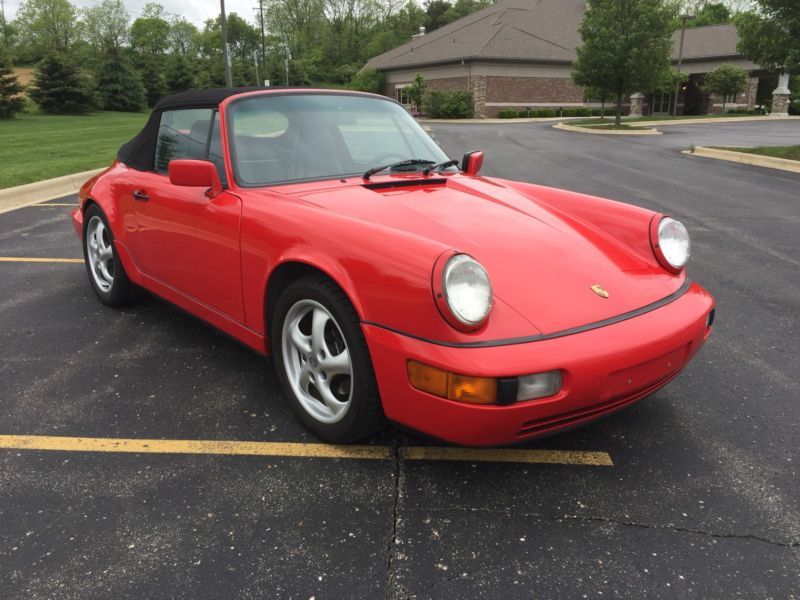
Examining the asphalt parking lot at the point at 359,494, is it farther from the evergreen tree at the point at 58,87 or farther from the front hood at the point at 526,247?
the evergreen tree at the point at 58,87

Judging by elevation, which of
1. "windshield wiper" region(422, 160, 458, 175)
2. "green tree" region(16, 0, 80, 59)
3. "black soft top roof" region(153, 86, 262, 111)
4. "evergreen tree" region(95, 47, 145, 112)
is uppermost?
"green tree" region(16, 0, 80, 59)

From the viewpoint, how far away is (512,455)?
2627 mm

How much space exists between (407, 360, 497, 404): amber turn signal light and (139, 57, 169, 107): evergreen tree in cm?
4464

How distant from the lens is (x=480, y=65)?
4094 centimetres

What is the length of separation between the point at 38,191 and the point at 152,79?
36.7m

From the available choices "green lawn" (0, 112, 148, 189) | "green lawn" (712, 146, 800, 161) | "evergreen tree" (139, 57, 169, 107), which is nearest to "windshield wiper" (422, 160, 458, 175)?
"green lawn" (0, 112, 148, 189)

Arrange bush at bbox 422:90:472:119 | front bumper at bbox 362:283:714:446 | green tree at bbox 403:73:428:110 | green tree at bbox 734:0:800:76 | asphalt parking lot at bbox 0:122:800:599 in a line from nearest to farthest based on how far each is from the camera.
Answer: asphalt parking lot at bbox 0:122:800:599
front bumper at bbox 362:283:714:446
green tree at bbox 734:0:800:76
bush at bbox 422:90:472:119
green tree at bbox 403:73:428:110

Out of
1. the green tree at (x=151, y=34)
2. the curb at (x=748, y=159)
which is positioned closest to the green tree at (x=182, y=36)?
the green tree at (x=151, y=34)

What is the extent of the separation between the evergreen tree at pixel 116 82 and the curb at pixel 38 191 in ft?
98.2

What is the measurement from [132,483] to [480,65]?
42314 mm

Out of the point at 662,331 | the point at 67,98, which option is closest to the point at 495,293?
the point at 662,331

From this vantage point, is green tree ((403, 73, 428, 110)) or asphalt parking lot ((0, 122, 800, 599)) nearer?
asphalt parking lot ((0, 122, 800, 599))

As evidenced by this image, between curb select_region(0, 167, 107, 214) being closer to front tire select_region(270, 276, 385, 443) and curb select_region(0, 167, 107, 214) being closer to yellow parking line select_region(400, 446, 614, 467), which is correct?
front tire select_region(270, 276, 385, 443)

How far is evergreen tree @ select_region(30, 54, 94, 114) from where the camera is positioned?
31.4m
